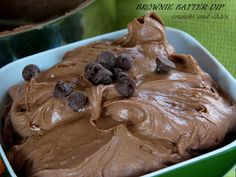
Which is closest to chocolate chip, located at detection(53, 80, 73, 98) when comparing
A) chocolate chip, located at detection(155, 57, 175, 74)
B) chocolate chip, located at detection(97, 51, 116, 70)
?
chocolate chip, located at detection(97, 51, 116, 70)

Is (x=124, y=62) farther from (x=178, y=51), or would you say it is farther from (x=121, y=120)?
(x=178, y=51)

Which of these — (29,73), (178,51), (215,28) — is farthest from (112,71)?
(215,28)

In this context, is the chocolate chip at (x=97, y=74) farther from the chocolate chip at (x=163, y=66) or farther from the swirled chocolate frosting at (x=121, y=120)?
the chocolate chip at (x=163, y=66)

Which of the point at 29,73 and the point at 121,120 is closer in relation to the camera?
the point at 121,120

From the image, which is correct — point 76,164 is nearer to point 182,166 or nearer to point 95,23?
point 182,166

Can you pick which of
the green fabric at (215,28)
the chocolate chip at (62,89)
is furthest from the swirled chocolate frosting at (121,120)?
the green fabric at (215,28)

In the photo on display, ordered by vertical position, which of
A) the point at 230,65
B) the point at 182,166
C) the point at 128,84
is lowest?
the point at 230,65

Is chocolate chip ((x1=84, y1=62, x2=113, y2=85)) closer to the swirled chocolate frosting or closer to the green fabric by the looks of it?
the swirled chocolate frosting

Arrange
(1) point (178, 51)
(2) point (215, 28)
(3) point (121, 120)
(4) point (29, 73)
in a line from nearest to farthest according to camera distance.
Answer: (3) point (121, 120), (4) point (29, 73), (1) point (178, 51), (2) point (215, 28)

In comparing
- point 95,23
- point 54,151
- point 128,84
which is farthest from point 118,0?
point 54,151
